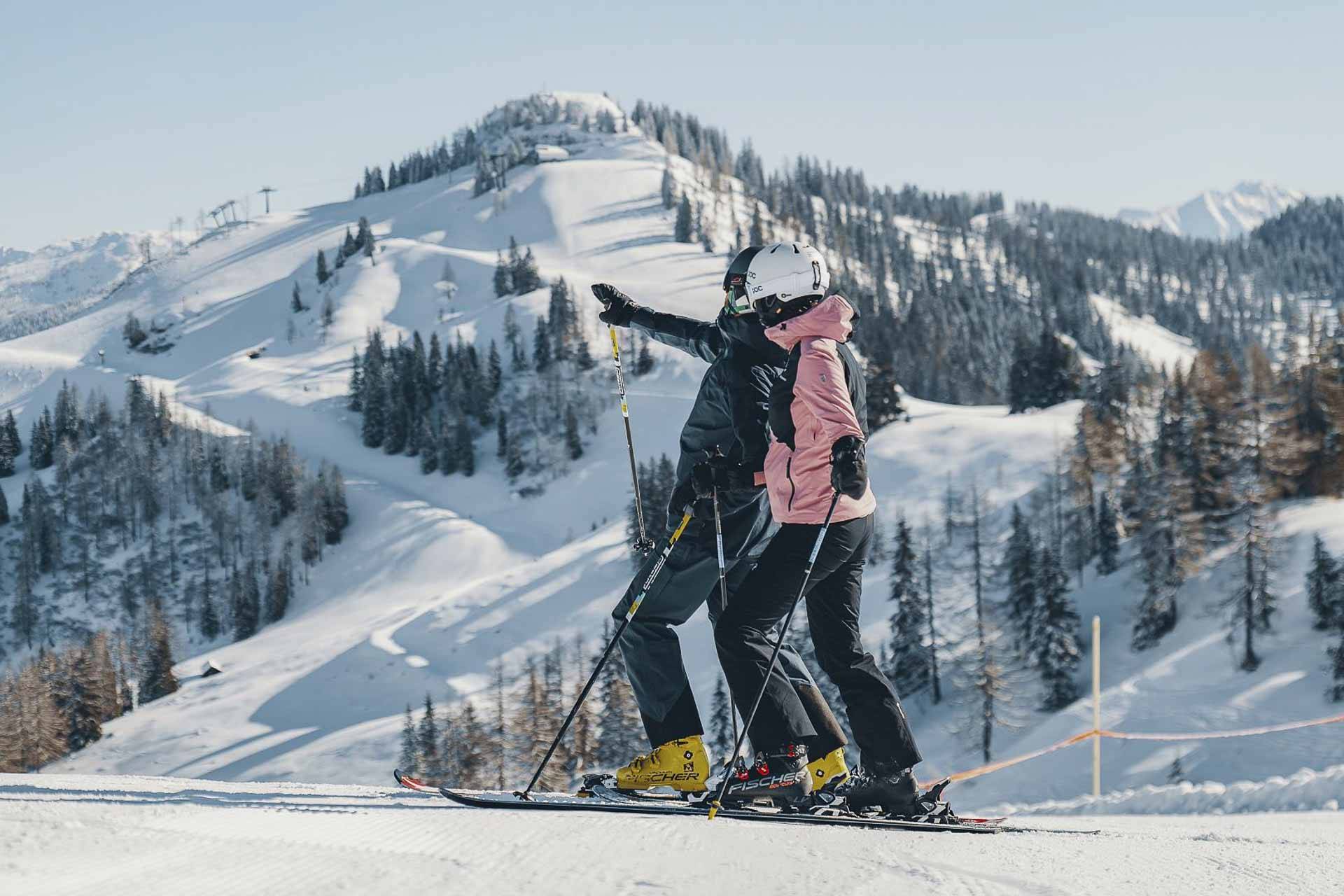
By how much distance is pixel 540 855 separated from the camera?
336 centimetres

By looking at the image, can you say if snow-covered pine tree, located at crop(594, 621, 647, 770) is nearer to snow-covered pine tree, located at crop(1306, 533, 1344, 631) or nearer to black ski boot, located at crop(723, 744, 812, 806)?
snow-covered pine tree, located at crop(1306, 533, 1344, 631)

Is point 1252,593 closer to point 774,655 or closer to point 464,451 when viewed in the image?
point 774,655

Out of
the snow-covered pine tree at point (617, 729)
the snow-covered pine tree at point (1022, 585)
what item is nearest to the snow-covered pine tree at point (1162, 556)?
the snow-covered pine tree at point (1022, 585)

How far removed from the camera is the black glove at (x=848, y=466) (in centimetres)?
451

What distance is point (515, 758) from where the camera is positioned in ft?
153

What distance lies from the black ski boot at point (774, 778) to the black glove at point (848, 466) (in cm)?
131

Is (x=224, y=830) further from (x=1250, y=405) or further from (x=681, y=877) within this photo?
(x=1250, y=405)

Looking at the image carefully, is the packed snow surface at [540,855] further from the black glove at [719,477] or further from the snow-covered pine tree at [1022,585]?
the snow-covered pine tree at [1022,585]

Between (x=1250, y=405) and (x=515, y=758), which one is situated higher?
(x=1250, y=405)

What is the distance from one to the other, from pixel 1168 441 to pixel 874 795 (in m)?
57.4

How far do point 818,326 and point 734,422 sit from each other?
638mm

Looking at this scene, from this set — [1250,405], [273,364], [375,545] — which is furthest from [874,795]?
[273,364]

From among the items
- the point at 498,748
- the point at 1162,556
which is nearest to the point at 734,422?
the point at 498,748

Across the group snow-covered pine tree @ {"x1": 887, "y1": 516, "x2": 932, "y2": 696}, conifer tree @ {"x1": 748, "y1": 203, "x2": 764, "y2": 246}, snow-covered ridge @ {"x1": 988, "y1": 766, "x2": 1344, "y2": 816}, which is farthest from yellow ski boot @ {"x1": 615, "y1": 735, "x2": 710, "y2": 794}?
conifer tree @ {"x1": 748, "y1": 203, "x2": 764, "y2": 246}
